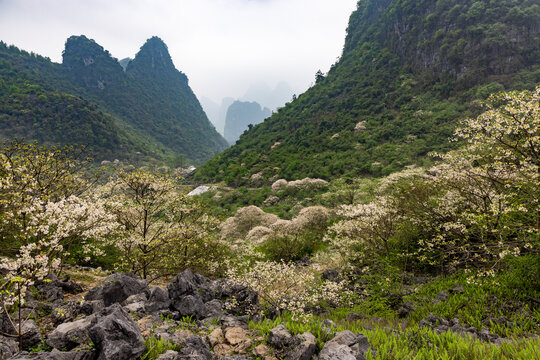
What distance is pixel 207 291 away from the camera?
1079 cm

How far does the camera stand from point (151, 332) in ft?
19.3

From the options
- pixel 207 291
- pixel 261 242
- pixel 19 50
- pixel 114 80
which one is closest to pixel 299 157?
pixel 261 242

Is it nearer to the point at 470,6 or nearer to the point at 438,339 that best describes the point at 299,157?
the point at 438,339

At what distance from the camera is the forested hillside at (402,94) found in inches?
2156

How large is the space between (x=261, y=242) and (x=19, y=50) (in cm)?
22179

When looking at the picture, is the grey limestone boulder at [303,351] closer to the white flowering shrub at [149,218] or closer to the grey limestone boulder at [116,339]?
the grey limestone boulder at [116,339]

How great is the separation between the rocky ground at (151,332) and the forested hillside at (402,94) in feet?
149

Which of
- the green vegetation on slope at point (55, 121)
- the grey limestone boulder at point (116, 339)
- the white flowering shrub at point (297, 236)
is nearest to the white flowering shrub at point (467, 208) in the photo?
the white flowering shrub at point (297, 236)

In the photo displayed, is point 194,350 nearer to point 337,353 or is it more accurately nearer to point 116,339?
point 116,339

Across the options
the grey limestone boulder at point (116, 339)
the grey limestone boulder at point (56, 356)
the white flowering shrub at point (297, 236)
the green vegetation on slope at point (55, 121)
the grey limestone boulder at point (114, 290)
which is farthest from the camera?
the green vegetation on slope at point (55, 121)

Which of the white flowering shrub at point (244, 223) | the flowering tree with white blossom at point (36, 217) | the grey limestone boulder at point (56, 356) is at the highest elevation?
the flowering tree with white blossom at point (36, 217)

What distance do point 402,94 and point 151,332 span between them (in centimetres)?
8500

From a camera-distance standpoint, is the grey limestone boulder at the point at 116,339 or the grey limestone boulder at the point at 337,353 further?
the grey limestone boulder at the point at 337,353

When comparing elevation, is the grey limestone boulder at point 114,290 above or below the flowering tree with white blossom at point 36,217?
below
